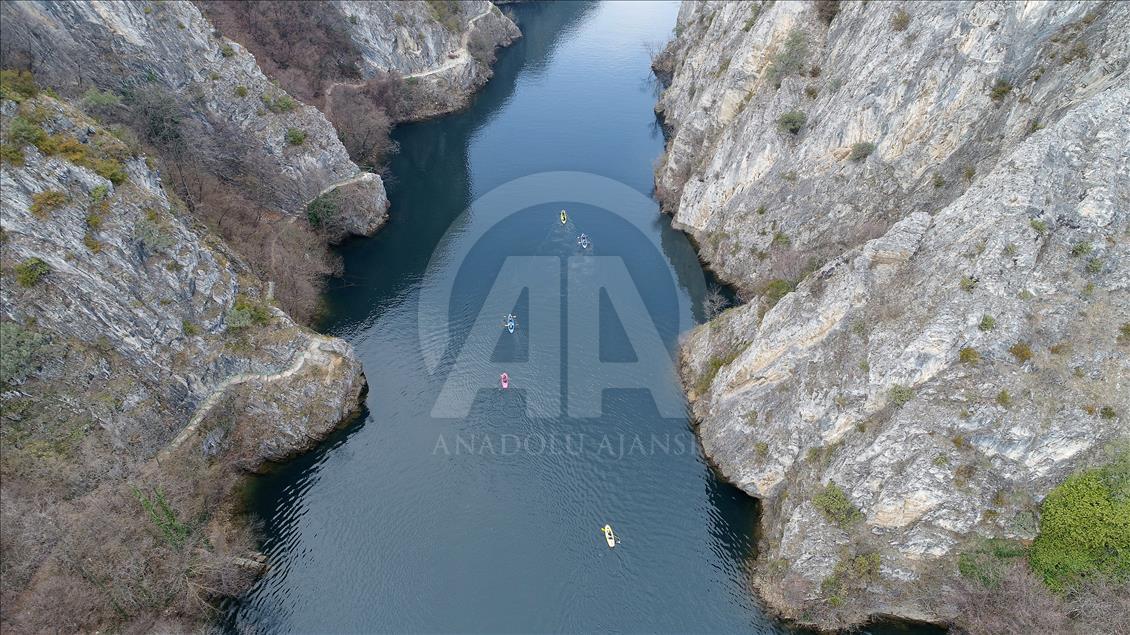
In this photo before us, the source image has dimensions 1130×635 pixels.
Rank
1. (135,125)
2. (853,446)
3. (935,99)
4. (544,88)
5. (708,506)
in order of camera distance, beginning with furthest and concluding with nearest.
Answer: (544,88) < (135,125) < (935,99) < (708,506) < (853,446)

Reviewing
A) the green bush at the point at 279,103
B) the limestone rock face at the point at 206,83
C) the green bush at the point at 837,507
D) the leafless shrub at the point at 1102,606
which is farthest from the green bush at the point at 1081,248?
the green bush at the point at 279,103

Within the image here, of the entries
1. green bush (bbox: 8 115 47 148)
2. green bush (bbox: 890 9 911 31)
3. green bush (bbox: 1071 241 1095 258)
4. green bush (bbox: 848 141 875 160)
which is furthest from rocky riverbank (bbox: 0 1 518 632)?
green bush (bbox: 890 9 911 31)

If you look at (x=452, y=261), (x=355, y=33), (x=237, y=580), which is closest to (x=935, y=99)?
(x=452, y=261)

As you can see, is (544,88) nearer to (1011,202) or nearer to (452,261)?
(452,261)

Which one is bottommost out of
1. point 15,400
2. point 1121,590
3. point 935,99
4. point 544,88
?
point 544,88

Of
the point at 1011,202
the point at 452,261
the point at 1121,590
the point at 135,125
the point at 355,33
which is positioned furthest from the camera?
the point at 355,33

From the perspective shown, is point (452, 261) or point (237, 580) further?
point (452, 261)

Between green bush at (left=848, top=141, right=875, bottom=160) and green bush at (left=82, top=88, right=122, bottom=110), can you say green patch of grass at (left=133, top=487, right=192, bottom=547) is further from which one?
green bush at (left=848, top=141, right=875, bottom=160)
